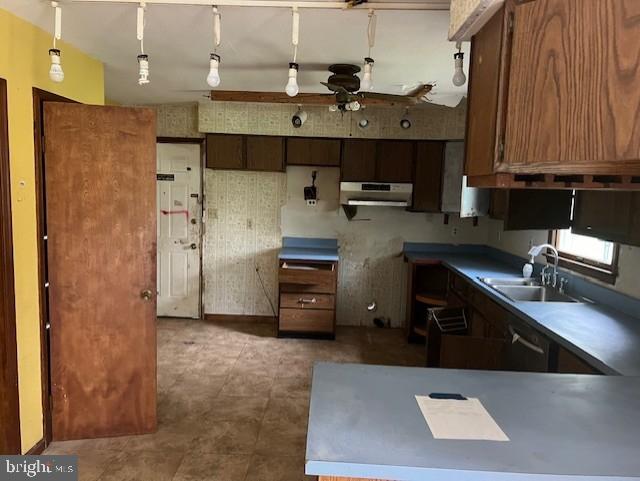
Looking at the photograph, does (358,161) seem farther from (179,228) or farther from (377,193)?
(179,228)

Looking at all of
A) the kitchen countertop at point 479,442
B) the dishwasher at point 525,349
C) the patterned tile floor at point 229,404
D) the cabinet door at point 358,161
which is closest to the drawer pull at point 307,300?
the patterned tile floor at point 229,404

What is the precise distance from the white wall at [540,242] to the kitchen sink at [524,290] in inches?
11.5

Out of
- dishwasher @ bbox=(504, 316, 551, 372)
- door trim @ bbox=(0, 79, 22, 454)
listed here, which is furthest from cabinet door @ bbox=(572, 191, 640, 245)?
door trim @ bbox=(0, 79, 22, 454)

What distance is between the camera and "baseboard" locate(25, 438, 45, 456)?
2340 mm

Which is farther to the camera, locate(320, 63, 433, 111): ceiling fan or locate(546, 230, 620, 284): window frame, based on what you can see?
locate(320, 63, 433, 111): ceiling fan

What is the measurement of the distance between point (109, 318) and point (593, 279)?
293 centimetres

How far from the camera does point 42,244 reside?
238 cm

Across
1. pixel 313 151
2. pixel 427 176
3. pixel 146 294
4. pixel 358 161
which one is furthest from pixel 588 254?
pixel 146 294

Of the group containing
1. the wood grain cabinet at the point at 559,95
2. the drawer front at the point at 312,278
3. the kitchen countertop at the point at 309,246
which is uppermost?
the wood grain cabinet at the point at 559,95

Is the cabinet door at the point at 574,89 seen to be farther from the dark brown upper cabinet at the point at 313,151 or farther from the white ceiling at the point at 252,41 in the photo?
the dark brown upper cabinet at the point at 313,151

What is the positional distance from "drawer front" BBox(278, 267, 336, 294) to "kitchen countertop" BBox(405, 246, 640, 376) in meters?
1.50

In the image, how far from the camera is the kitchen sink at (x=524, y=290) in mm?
3038

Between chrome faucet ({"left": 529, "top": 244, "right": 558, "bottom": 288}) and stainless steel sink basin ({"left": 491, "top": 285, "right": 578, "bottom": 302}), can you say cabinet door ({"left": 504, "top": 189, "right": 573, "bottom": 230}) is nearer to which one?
chrome faucet ({"left": 529, "top": 244, "right": 558, "bottom": 288})

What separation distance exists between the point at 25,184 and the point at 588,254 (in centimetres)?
341
